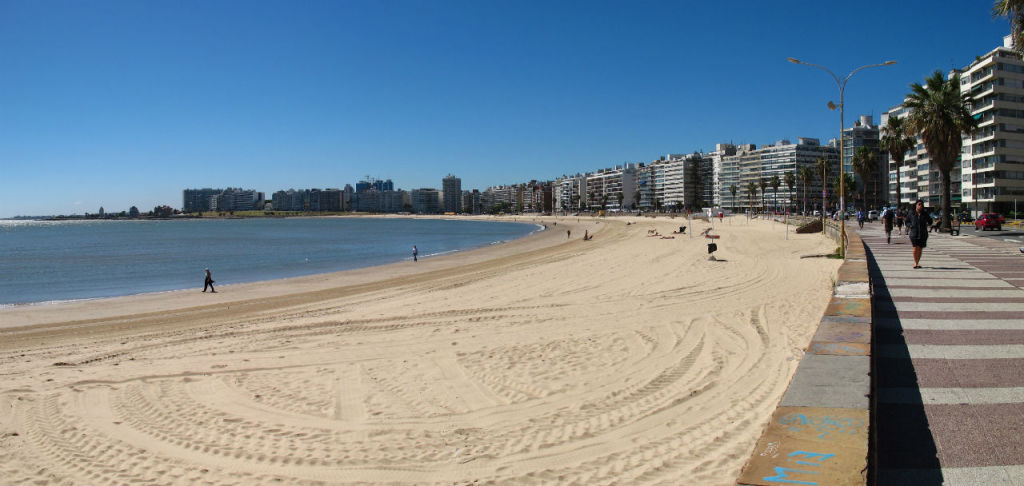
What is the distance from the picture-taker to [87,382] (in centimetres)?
848

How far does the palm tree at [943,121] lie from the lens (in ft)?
97.9

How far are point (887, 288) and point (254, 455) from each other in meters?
11.2

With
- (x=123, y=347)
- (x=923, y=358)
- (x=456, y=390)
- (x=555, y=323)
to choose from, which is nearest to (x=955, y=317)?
(x=923, y=358)

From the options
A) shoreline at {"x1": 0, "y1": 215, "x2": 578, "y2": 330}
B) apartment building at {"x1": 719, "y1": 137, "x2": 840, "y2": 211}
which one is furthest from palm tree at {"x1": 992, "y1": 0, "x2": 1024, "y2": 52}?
apartment building at {"x1": 719, "y1": 137, "x2": 840, "y2": 211}

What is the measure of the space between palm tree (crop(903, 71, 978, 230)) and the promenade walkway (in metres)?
22.6

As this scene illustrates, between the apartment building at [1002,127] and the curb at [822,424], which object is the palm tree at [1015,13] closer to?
the curb at [822,424]

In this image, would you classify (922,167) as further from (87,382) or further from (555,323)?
(87,382)

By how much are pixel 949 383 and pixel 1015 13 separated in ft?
56.9

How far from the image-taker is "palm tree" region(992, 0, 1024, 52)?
16828 millimetres

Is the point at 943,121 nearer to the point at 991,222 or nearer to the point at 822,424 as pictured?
the point at 991,222

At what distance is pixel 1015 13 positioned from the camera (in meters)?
17.0

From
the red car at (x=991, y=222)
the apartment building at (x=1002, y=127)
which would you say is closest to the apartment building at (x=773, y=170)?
the apartment building at (x=1002, y=127)

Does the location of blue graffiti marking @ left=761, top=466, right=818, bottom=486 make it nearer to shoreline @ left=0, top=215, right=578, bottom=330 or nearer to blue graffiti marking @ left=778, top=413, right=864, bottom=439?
blue graffiti marking @ left=778, top=413, right=864, bottom=439

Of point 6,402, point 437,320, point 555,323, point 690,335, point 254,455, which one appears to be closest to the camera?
point 254,455
